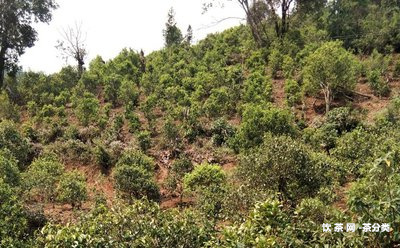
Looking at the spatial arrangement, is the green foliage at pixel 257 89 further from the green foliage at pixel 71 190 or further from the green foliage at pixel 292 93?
the green foliage at pixel 71 190

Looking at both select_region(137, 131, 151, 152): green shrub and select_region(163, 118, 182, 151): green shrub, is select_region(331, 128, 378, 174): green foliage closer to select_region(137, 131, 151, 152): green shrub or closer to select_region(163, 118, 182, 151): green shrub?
select_region(163, 118, 182, 151): green shrub

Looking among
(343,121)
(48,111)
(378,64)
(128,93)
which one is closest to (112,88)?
(128,93)

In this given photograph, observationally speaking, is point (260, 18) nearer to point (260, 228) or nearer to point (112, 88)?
Result: point (112, 88)

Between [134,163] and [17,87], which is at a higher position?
[17,87]

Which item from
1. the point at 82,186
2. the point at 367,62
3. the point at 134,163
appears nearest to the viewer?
the point at 82,186

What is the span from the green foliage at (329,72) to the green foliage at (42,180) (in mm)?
11683

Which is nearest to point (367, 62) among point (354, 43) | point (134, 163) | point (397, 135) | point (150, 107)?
point (354, 43)

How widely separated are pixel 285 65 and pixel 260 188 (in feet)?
44.2

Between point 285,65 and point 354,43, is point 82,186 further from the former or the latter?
point 354,43

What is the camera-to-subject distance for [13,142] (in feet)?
47.0

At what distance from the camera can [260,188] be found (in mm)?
8211

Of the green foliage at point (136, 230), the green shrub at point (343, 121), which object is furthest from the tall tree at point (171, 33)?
the green foliage at point (136, 230)

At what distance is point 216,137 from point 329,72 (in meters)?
5.82

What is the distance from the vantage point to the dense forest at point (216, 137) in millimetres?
4949
